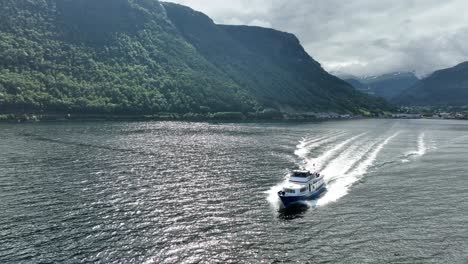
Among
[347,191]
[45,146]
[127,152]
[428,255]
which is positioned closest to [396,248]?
[428,255]

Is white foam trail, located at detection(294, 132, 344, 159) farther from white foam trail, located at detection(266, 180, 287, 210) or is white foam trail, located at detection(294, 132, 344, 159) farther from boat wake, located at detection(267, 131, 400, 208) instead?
white foam trail, located at detection(266, 180, 287, 210)

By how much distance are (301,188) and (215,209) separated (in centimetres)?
1761

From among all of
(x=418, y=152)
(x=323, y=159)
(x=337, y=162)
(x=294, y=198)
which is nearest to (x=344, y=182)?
(x=337, y=162)

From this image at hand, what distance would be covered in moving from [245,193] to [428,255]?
3336 cm

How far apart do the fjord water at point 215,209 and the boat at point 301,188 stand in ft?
6.78

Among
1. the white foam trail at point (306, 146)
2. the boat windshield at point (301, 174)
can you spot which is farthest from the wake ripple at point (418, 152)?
the boat windshield at point (301, 174)

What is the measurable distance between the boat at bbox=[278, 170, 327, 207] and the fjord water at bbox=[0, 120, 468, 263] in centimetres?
207

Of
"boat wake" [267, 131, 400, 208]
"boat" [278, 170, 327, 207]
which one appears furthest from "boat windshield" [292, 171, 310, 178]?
"boat wake" [267, 131, 400, 208]

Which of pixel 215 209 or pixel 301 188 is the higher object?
pixel 301 188

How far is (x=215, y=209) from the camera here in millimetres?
60781

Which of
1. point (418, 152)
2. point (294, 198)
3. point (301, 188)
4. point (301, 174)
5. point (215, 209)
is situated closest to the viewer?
point (215, 209)

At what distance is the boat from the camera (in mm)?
65537

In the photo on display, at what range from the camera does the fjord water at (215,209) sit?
4622 centimetres

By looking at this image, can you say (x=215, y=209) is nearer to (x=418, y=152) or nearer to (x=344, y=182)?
(x=344, y=182)
